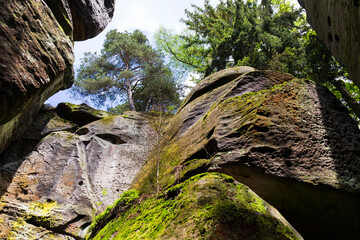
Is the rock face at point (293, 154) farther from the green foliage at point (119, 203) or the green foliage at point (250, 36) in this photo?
the green foliage at point (250, 36)

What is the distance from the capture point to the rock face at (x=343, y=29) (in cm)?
435

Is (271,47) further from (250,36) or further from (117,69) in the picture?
(117,69)

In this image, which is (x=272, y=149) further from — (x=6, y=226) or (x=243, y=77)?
(x=6, y=226)

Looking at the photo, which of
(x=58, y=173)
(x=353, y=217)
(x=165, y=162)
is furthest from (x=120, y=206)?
(x=58, y=173)

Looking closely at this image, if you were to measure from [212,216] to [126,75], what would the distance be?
18.4 metres

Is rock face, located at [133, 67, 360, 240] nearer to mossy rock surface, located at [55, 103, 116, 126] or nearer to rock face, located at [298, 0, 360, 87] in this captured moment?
rock face, located at [298, 0, 360, 87]

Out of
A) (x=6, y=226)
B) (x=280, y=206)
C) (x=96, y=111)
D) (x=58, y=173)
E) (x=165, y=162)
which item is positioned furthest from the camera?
(x=96, y=111)

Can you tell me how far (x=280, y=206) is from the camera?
3469mm

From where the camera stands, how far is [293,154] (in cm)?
349

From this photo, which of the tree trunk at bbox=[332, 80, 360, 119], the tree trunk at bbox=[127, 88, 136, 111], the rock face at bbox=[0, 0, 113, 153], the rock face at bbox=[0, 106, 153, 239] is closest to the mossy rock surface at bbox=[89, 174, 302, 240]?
the rock face at bbox=[0, 0, 113, 153]

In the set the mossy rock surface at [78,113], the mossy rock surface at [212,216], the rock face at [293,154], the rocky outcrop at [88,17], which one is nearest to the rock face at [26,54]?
the rocky outcrop at [88,17]

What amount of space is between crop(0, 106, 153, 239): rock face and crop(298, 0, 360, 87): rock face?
8918mm

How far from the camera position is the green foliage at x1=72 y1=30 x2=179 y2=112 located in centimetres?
1978

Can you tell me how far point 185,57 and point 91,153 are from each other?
13125 millimetres
